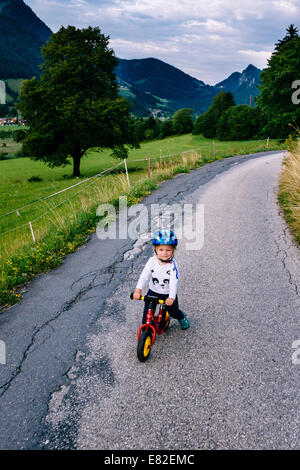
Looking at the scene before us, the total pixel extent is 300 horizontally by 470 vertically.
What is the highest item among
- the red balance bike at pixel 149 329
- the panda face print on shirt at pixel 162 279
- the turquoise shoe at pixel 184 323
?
the panda face print on shirt at pixel 162 279

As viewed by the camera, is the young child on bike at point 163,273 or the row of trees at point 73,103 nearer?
the young child on bike at point 163,273

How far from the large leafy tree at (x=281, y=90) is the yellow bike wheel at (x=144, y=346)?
33544 mm

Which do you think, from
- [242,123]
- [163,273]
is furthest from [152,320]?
[242,123]

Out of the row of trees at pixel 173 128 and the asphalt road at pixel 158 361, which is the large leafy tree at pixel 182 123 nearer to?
the row of trees at pixel 173 128

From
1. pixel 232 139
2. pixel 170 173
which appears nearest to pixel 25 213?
pixel 170 173

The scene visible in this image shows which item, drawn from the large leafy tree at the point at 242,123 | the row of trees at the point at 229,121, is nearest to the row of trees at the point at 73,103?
the row of trees at the point at 229,121

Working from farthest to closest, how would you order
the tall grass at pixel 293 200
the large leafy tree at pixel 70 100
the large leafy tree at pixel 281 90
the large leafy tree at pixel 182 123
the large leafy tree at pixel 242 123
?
the large leafy tree at pixel 182 123 → the large leafy tree at pixel 242 123 → the large leafy tree at pixel 281 90 → the large leafy tree at pixel 70 100 → the tall grass at pixel 293 200

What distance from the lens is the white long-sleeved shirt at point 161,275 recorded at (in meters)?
3.44

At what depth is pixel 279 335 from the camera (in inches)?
144

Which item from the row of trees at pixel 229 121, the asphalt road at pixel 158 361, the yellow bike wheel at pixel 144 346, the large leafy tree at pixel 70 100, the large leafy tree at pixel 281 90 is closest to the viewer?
the asphalt road at pixel 158 361

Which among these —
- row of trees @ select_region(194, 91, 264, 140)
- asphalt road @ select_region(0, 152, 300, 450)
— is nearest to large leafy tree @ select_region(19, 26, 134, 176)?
asphalt road @ select_region(0, 152, 300, 450)
